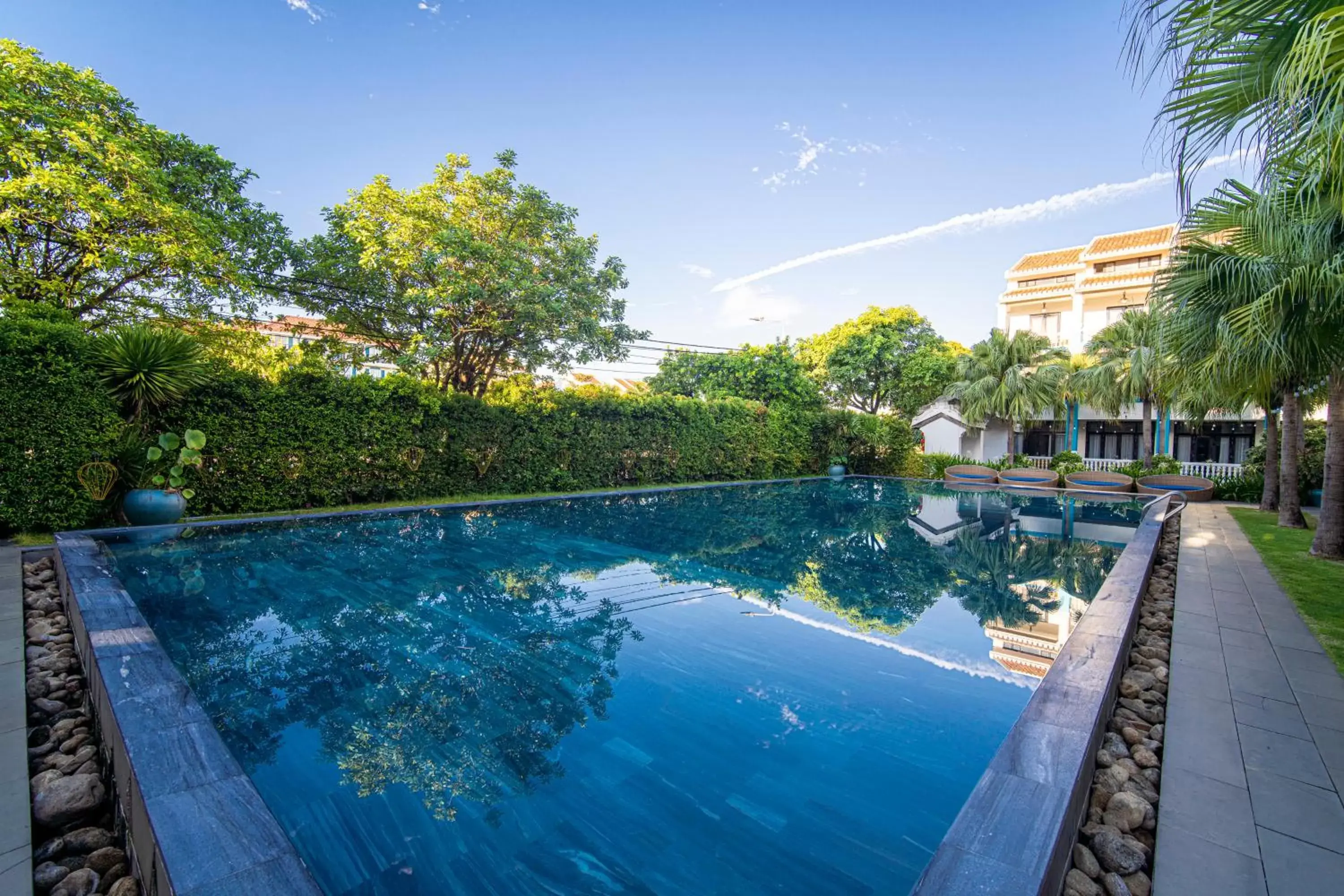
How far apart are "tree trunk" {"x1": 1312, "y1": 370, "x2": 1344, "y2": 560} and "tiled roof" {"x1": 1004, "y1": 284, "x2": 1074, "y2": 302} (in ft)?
76.7

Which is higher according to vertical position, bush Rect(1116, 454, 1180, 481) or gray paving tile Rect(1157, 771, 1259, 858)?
bush Rect(1116, 454, 1180, 481)

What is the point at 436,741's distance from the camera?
275 centimetres

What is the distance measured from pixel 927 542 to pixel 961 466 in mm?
11253

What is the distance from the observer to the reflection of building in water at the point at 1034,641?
3799 mm

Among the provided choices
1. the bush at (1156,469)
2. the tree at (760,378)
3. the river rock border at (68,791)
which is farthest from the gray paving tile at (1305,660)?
the tree at (760,378)

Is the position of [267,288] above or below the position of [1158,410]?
above

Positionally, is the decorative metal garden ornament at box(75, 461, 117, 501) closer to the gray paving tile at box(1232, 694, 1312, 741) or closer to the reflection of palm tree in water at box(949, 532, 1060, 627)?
the reflection of palm tree in water at box(949, 532, 1060, 627)

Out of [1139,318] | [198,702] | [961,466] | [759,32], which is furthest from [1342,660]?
[1139,318]

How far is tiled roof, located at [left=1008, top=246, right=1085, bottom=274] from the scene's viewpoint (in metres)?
28.2

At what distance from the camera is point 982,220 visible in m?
25.7

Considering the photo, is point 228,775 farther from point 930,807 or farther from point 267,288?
point 267,288

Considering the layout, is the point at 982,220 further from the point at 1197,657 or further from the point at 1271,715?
the point at 1271,715

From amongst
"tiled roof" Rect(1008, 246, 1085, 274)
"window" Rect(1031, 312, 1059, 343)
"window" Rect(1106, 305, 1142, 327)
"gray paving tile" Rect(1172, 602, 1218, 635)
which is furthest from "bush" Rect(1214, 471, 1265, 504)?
"tiled roof" Rect(1008, 246, 1085, 274)

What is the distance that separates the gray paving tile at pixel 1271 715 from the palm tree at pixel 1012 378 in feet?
62.2
